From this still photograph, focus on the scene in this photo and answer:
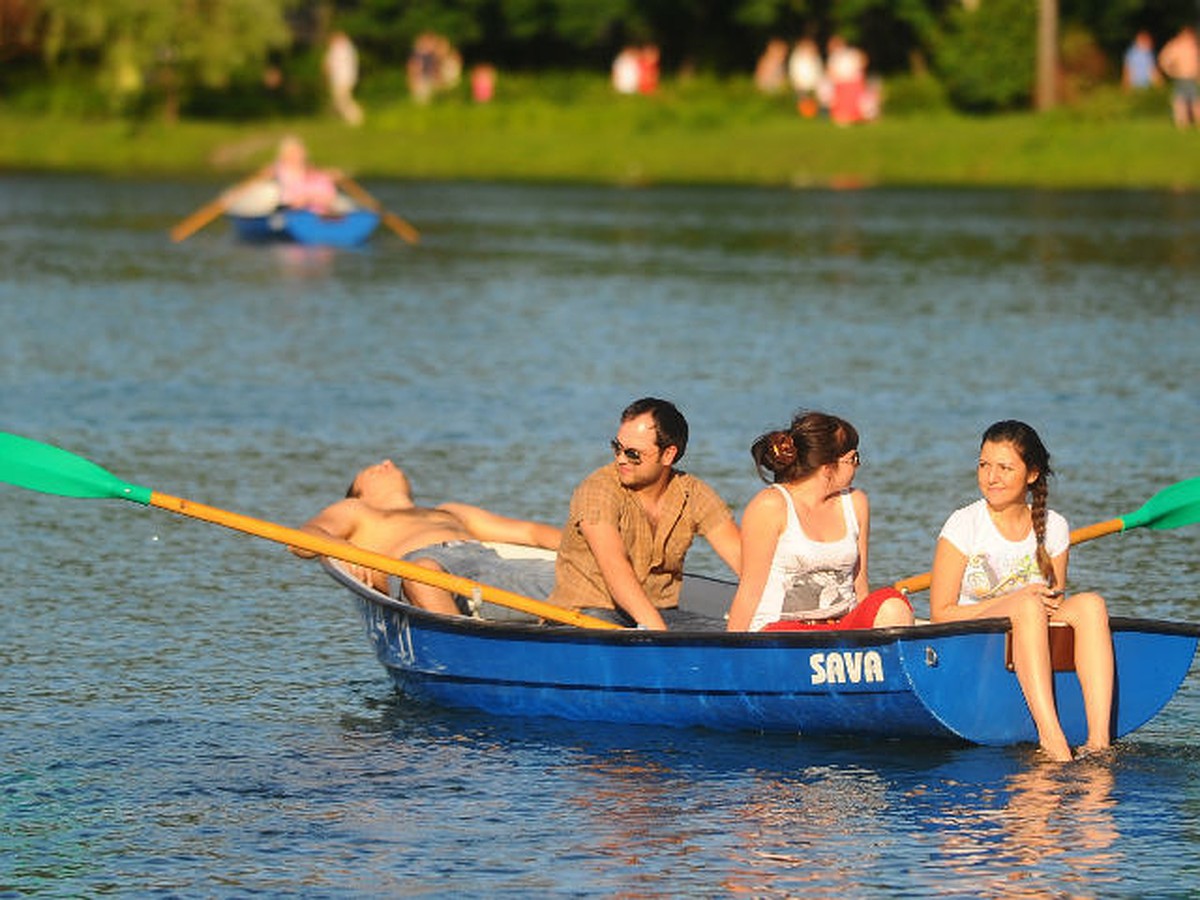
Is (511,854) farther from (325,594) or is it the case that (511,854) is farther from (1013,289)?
(1013,289)

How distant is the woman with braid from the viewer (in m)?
9.47

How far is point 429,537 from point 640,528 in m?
1.41

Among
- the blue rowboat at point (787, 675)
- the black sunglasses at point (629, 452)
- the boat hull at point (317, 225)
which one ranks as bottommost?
the blue rowboat at point (787, 675)

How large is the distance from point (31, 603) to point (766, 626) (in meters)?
3.80

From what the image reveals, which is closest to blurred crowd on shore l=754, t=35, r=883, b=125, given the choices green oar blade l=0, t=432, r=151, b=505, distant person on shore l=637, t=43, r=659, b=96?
distant person on shore l=637, t=43, r=659, b=96

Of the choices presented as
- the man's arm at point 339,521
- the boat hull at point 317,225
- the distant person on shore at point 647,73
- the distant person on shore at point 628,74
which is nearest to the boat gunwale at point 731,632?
the man's arm at point 339,521

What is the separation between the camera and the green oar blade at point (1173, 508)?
37.2ft

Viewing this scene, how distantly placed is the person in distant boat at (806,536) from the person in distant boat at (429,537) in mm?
1515

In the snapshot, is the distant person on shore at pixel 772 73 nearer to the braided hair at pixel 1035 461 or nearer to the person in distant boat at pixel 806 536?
the person in distant boat at pixel 806 536

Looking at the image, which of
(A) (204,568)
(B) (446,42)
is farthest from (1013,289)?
(B) (446,42)

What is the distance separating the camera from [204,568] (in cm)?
1341

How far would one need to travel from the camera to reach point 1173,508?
37.2 feet

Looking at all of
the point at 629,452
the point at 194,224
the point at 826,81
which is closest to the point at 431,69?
the point at 826,81

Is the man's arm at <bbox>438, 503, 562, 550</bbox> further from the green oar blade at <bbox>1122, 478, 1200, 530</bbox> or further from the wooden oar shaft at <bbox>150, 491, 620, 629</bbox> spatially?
the green oar blade at <bbox>1122, 478, 1200, 530</bbox>
